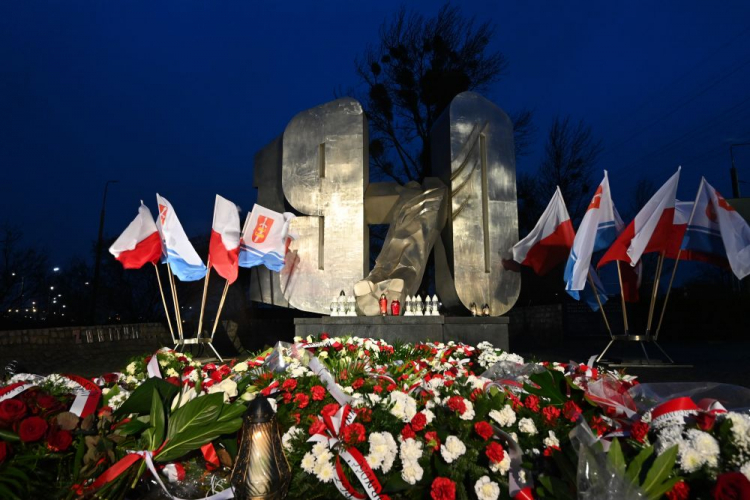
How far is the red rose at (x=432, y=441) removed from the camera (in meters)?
2.32

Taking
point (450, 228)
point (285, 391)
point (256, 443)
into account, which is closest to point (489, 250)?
point (450, 228)

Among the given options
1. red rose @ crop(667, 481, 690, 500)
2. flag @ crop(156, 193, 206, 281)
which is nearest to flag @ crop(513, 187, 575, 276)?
flag @ crop(156, 193, 206, 281)

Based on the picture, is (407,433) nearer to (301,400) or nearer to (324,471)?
(324,471)

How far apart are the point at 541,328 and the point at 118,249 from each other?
1304 cm

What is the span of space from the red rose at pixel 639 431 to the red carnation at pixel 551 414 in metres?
0.33

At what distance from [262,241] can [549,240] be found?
16.5 feet

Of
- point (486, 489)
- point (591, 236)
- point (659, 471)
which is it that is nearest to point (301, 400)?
point (486, 489)

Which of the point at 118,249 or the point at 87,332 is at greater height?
the point at 118,249

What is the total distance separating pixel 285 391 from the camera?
284 cm

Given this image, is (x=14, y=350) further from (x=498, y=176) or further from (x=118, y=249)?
(x=498, y=176)

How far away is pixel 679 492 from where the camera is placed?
176cm

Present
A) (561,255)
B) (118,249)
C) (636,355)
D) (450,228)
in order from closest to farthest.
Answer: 1. (118,249)
2. (561,255)
3. (450,228)
4. (636,355)

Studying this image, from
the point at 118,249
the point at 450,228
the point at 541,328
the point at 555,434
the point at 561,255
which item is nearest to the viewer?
the point at 555,434

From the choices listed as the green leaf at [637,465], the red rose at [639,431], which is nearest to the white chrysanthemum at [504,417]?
the red rose at [639,431]
